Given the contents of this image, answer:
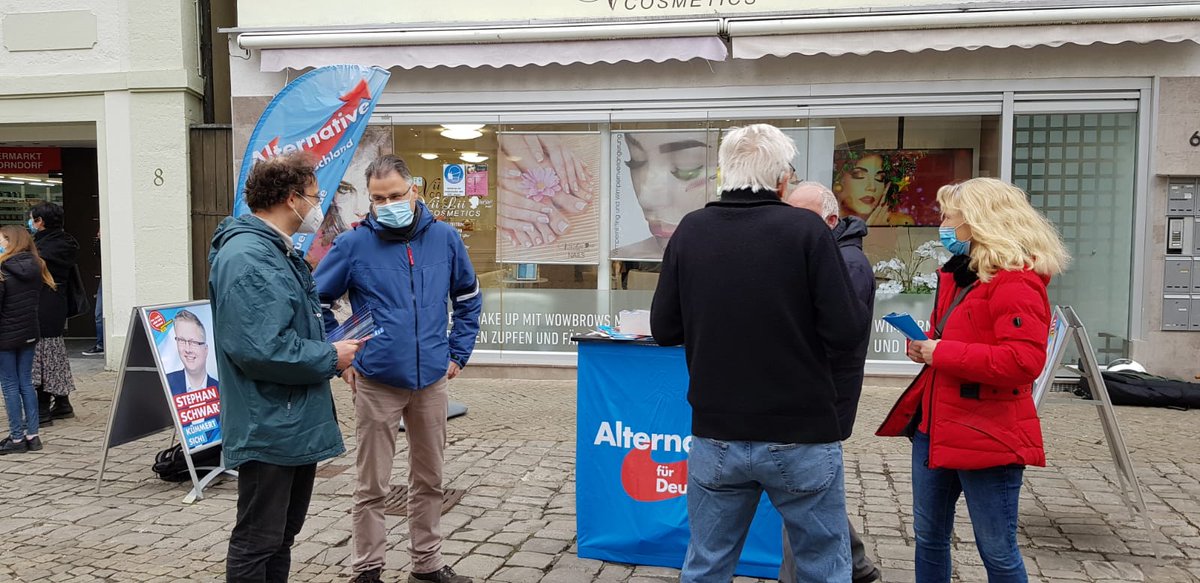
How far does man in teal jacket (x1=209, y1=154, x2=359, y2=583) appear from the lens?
2.88 m

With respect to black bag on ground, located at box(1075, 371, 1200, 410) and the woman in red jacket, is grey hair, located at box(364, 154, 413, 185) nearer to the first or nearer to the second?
the woman in red jacket

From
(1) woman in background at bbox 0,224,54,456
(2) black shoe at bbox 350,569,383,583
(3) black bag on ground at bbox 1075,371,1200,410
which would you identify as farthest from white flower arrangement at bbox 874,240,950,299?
(1) woman in background at bbox 0,224,54,456

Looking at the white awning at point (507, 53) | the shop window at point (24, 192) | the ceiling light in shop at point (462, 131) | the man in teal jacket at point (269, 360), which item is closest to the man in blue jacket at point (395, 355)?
the man in teal jacket at point (269, 360)

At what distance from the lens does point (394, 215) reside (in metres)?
3.78

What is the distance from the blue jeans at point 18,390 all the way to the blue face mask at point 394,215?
4.54 meters

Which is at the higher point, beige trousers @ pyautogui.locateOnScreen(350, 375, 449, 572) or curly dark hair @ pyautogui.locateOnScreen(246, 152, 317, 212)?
curly dark hair @ pyautogui.locateOnScreen(246, 152, 317, 212)

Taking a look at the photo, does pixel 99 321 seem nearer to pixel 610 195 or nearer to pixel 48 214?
pixel 48 214

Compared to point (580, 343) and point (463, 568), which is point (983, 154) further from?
point (463, 568)

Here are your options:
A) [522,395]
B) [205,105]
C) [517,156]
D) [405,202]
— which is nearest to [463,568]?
[405,202]

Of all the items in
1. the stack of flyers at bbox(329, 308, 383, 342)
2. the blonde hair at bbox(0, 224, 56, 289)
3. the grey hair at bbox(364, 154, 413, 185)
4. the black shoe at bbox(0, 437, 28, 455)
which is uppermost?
the grey hair at bbox(364, 154, 413, 185)

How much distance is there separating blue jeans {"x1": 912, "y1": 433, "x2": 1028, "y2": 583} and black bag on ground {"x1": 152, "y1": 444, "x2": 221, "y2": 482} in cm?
446

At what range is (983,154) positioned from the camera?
28.7ft

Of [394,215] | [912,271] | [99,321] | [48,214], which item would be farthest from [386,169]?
[99,321]

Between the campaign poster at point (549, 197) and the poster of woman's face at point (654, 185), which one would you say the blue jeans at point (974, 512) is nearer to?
the poster of woman's face at point (654, 185)
